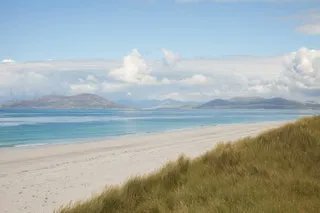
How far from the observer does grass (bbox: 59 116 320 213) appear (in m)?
6.03

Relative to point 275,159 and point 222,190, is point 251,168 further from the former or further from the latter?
point 222,190

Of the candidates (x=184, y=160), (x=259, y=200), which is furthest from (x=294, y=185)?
(x=184, y=160)

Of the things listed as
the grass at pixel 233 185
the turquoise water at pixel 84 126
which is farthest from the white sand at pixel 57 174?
the turquoise water at pixel 84 126

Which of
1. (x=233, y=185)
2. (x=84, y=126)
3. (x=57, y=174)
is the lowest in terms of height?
(x=84, y=126)

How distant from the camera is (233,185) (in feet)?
23.2

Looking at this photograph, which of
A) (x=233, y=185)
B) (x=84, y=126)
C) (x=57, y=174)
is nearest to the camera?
(x=233, y=185)

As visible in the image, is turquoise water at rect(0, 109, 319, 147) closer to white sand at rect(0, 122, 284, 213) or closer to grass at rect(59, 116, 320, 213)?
white sand at rect(0, 122, 284, 213)

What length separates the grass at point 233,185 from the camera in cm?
603

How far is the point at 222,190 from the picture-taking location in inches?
267

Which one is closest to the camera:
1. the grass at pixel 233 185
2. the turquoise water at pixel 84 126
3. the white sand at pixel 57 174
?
the grass at pixel 233 185

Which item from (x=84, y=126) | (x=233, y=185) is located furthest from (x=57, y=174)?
(x=84, y=126)

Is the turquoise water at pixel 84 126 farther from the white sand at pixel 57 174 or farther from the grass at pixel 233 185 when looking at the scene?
the grass at pixel 233 185

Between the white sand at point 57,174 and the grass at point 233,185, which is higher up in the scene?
the grass at point 233,185

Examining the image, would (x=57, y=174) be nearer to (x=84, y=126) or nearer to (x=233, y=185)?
(x=233, y=185)
